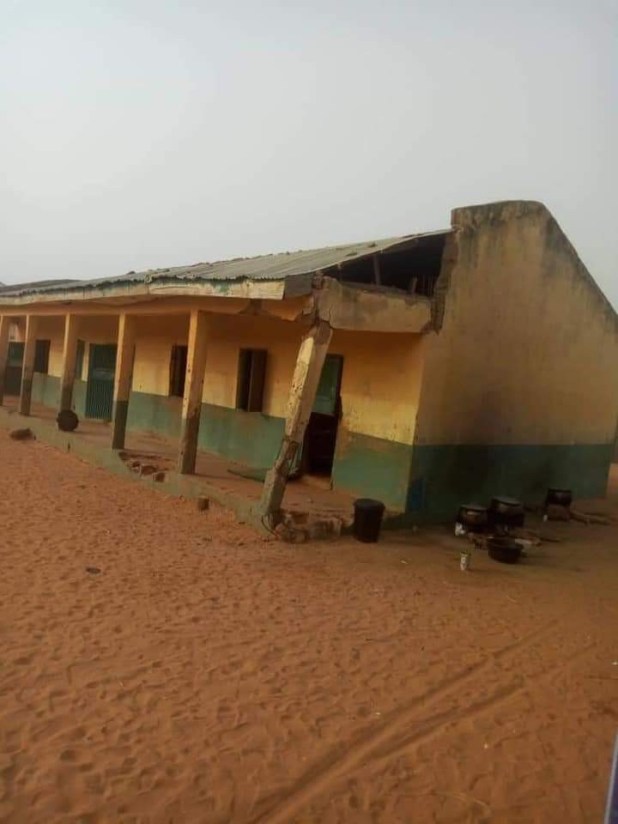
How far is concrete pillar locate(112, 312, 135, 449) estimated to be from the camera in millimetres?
12008

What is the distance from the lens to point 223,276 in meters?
8.90

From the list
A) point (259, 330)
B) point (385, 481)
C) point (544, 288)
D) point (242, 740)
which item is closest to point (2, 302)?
point (259, 330)

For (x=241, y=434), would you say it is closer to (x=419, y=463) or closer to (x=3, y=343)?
(x=419, y=463)

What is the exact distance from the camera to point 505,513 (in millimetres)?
9469

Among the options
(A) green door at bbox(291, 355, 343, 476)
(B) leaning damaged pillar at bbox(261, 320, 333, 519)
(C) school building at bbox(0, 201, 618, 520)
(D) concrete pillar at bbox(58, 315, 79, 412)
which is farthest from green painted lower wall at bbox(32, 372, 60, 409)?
(B) leaning damaged pillar at bbox(261, 320, 333, 519)

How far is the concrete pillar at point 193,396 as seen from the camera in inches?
404

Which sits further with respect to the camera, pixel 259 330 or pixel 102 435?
pixel 102 435

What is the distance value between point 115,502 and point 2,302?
9.39 metres

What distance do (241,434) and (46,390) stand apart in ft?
33.1

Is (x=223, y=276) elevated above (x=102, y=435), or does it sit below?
above

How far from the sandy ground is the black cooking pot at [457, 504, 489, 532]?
119 centimetres

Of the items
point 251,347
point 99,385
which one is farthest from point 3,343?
point 251,347

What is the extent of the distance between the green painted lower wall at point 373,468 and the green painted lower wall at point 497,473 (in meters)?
0.16

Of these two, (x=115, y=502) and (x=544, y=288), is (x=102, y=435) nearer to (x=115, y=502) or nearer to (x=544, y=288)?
(x=115, y=502)
